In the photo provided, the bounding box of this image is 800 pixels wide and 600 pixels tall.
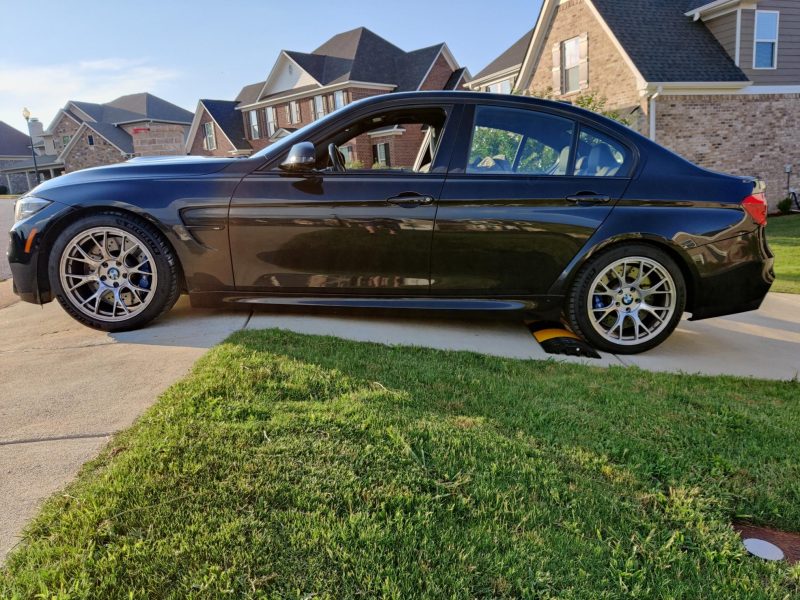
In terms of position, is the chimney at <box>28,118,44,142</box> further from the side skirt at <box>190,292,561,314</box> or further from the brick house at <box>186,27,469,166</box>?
the side skirt at <box>190,292,561,314</box>

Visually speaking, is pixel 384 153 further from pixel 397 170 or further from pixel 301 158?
pixel 301 158

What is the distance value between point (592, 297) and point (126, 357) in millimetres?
2968

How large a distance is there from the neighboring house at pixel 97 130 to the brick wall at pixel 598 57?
1278 inches

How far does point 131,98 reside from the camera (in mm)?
51469

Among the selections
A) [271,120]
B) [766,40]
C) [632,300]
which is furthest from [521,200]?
[271,120]

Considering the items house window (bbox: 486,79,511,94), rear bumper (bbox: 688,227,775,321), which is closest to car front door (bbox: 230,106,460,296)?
rear bumper (bbox: 688,227,775,321)

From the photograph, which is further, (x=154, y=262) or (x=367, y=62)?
(x=367, y=62)

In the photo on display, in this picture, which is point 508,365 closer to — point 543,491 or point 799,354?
point 543,491

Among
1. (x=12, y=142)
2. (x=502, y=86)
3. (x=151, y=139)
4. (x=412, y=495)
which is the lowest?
(x=412, y=495)

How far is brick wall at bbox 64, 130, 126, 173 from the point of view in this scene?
4431 cm

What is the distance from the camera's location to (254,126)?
1491 inches

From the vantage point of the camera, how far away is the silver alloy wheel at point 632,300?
3.64m

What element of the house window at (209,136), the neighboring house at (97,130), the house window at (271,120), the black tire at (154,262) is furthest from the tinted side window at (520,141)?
the neighboring house at (97,130)

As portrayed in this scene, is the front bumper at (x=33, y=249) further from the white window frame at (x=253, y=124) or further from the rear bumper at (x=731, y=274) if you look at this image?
the white window frame at (x=253, y=124)
